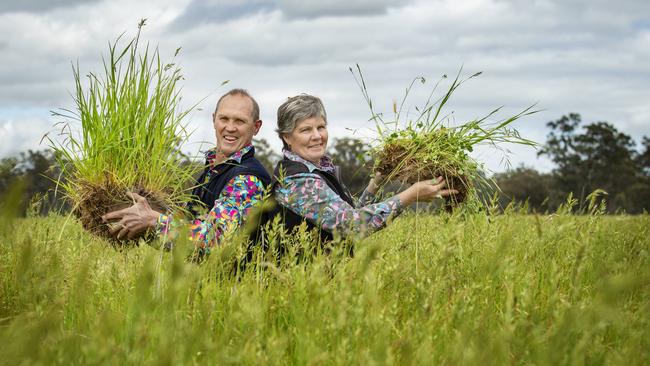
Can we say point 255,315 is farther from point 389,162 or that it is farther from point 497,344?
point 389,162

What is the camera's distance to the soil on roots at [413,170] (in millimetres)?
4379

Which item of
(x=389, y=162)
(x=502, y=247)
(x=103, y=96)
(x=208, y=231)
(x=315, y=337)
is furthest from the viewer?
(x=389, y=162)

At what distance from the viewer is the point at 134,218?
158 inches

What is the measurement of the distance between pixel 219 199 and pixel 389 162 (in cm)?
124

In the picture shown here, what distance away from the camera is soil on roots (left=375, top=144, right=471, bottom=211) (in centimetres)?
438

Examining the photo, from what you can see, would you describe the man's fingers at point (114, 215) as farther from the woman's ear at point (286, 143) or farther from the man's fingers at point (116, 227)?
the woman's ear at point (286, 143)

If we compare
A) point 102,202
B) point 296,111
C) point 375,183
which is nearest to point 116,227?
point 102,202

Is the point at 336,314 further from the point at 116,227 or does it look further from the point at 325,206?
the point at 116,227

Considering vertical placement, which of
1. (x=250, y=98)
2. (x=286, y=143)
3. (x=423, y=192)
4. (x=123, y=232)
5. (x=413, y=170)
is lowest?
(x=123, y=232)

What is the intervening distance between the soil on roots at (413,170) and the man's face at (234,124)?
959 millimetres

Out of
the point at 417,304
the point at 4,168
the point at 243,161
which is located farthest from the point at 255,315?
the point at 243,161

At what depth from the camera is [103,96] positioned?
419cm

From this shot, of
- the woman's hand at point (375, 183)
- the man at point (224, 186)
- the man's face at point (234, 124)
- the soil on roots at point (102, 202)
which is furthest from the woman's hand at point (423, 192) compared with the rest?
the soil on roots at point (102, 202)

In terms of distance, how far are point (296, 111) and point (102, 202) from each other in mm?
1377
